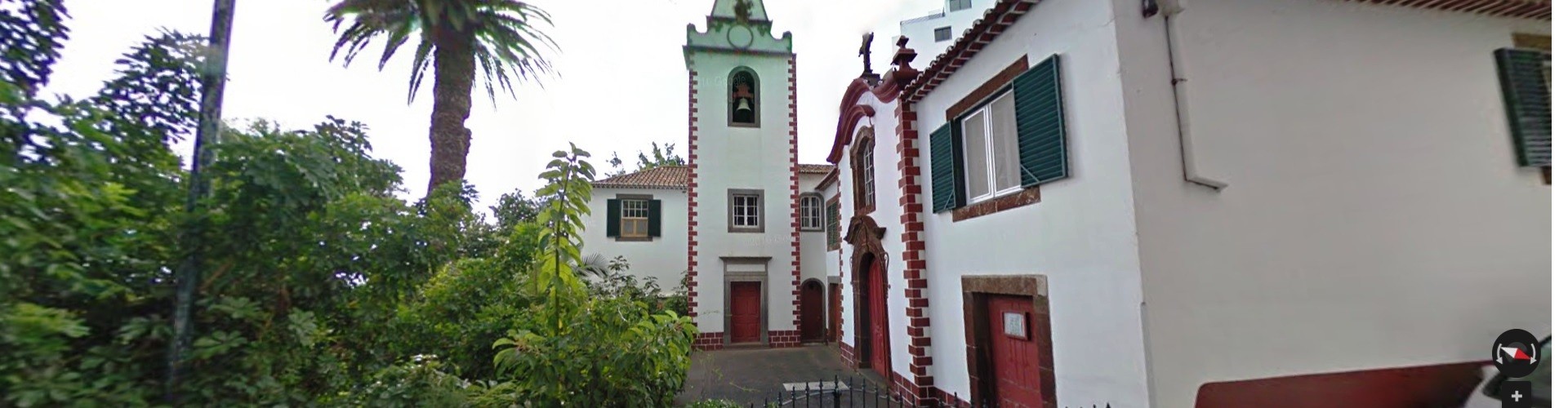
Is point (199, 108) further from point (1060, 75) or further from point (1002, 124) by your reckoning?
point (1002, 124)

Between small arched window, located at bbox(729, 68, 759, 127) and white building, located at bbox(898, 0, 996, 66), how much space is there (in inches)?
194

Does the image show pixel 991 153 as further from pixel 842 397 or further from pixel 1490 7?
pixel 842 397

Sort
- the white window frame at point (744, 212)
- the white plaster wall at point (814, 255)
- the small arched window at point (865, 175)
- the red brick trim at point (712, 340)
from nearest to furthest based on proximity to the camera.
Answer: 1. the small arched window at point (865, 175)
2. the red brick trim at point (712, 340)
3. the white window frame at point (744, 212)
4. the white plaster wall at point (814, 255)

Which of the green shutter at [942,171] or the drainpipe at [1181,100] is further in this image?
the green shutter at [942,171]

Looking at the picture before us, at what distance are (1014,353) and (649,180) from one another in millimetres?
13419

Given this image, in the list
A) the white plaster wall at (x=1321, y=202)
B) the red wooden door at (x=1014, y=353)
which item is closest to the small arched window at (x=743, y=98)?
the red wooden door at (x=1014, y=353)

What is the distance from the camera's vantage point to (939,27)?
12.4 metres

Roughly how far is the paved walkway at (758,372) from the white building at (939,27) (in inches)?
251

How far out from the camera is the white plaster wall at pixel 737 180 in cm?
1501

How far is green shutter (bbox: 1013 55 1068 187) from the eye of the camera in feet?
15.6

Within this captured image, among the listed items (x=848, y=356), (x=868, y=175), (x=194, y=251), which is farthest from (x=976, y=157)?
(x=848, y=356)

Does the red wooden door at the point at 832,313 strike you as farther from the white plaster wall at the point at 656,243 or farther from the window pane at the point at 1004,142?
the window pane at the point at 1004,142

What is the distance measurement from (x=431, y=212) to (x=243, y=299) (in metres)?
1.02

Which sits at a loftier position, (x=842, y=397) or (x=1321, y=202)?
(x=1321, y=202)
